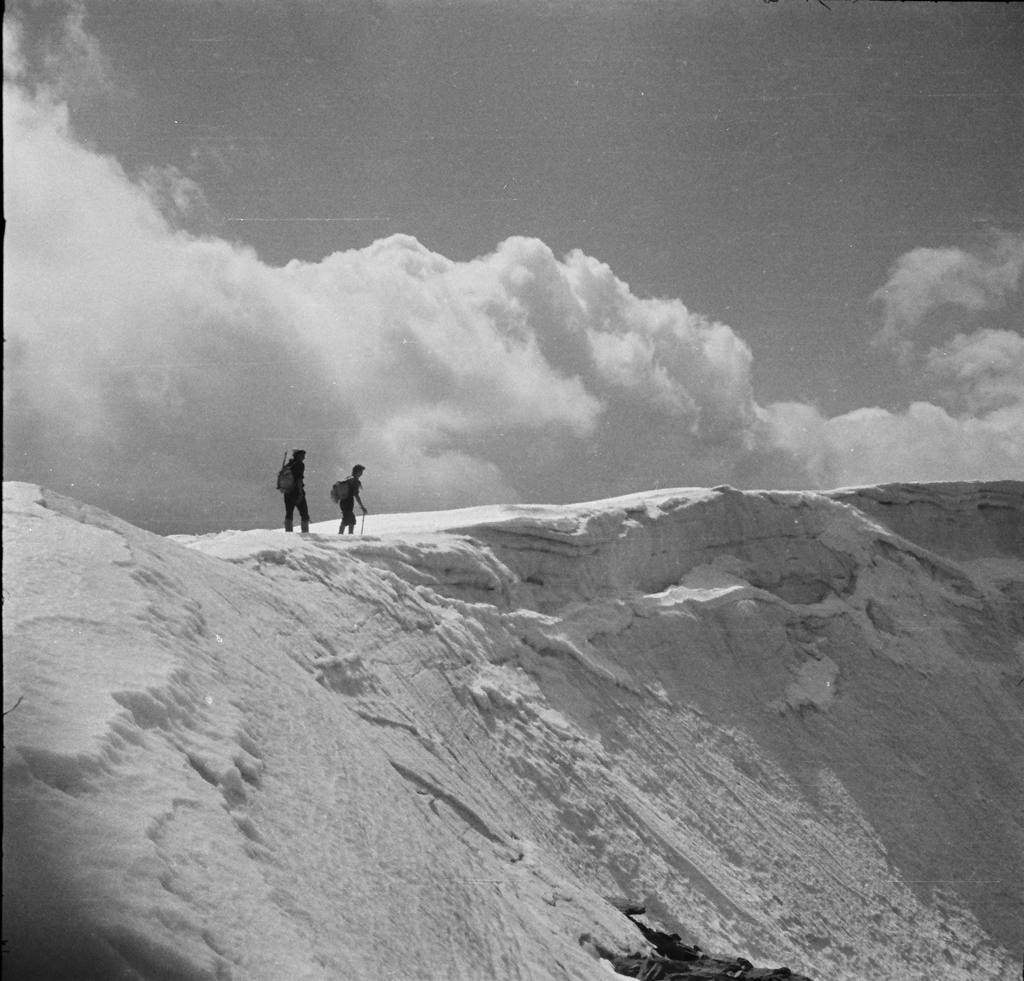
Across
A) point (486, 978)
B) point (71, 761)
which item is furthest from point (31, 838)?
point (486, 978)

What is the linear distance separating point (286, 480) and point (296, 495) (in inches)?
8.5

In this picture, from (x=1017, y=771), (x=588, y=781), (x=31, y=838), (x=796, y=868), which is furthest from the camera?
(x=1017, y=771)

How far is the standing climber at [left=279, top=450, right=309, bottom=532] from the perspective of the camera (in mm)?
11320

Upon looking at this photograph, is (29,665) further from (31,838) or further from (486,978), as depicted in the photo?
(486,978)

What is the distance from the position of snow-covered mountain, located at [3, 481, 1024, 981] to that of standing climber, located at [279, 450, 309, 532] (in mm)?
376

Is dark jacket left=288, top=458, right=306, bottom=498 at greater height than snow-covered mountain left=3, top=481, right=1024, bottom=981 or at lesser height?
greater

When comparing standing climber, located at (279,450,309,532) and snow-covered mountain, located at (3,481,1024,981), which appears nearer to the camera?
snow-covered mountain, located at (3,481,1024,981)

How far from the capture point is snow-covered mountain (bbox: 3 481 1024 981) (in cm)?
352

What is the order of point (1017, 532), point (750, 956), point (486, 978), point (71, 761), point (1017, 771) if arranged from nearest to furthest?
point (71, 761)
point (486, 978)
point (750, 956)
point (1017, 771)
point (1017, 532)

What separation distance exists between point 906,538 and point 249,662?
1478 centimetres

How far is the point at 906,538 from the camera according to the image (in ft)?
58.0

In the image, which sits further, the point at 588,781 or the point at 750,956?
the point at 588,781

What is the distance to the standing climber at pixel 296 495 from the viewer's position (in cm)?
1132

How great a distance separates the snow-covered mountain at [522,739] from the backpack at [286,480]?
0.71 meters
